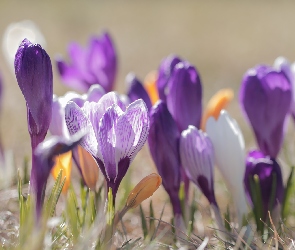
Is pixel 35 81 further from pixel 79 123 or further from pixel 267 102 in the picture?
pixel 267 102

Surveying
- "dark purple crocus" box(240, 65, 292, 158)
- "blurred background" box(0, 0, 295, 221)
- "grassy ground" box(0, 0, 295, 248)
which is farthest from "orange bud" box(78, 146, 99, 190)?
"blurred background" box(0, 0, 295, 221)

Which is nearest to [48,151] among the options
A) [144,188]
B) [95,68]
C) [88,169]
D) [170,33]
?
[144,188]

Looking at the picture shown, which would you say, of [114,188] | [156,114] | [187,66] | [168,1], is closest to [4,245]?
[114,188]

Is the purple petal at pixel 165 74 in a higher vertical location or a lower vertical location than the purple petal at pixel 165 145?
higher

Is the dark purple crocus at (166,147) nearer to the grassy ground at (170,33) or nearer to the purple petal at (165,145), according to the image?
the purple petal at (165,145)

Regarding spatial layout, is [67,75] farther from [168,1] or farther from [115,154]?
[168,1]

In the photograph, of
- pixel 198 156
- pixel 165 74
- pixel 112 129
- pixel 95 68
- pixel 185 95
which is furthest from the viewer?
pixel 95 68

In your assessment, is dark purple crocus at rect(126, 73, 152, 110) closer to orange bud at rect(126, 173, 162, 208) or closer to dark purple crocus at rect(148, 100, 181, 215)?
dark purple crocus at rect(148, 100, 181, 215)

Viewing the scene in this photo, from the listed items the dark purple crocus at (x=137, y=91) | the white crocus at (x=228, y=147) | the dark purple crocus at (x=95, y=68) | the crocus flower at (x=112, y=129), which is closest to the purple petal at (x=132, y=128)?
the crocus flower at (x=112, y=129)
